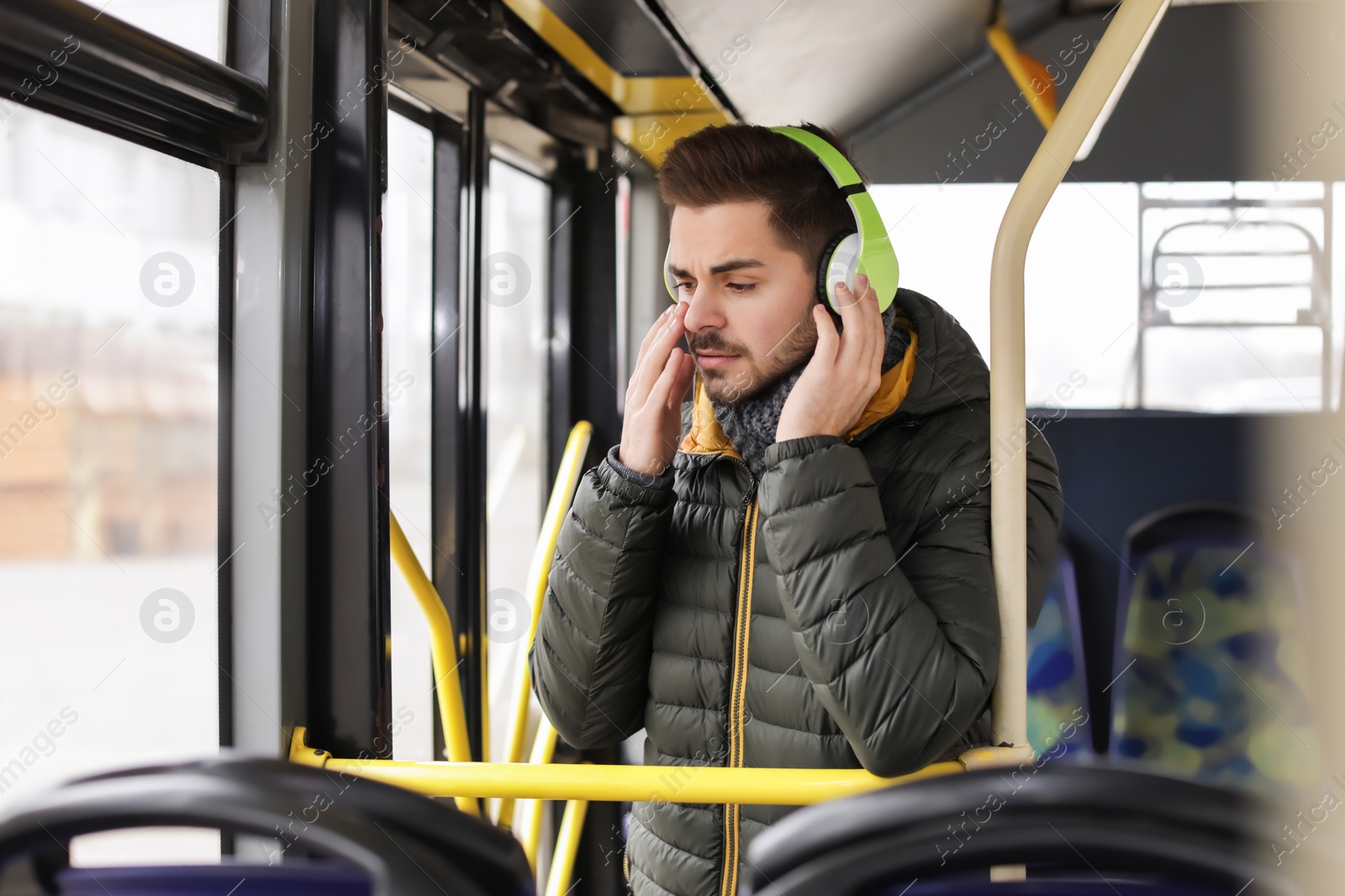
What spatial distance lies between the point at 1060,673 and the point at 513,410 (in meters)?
1.96

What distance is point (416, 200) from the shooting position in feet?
6.57

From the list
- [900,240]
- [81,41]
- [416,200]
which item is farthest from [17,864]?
[900,240]

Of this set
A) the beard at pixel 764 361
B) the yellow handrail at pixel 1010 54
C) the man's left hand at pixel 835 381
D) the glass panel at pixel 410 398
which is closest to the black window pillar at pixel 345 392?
the beard at pixel 764 361

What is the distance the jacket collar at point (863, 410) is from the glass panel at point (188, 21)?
2.53 feet

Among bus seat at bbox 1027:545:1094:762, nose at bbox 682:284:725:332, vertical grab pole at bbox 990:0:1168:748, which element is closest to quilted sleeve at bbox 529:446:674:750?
nose at bbox 682:284:725:332

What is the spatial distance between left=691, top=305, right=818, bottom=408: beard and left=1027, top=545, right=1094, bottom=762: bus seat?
214 centimetres

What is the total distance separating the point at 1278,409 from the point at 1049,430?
0.76 metres

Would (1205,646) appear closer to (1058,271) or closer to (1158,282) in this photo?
(1158,282)

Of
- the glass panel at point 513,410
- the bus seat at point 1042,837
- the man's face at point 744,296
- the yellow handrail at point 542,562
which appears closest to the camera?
the bus seat at point 1042,837

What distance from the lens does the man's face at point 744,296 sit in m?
1.24

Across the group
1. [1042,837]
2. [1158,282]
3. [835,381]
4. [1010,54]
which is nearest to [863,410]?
[835,381]

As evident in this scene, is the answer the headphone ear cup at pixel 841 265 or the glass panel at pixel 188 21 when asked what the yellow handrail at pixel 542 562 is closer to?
the headphone ear cup at pixel 841 265

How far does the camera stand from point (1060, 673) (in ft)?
10.1

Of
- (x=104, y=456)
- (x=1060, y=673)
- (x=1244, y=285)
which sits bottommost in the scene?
(x=1060, y=673)
